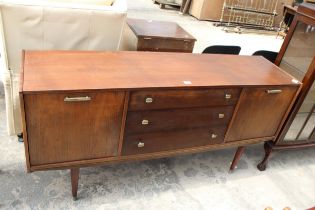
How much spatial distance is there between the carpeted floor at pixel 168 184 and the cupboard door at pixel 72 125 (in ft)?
1.27

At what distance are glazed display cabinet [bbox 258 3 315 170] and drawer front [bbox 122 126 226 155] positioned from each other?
1.92 feet

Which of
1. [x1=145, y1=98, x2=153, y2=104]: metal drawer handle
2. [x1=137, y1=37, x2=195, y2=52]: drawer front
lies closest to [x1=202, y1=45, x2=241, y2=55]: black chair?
[x1=137, y1=37, x2=195, y2=52]: drawer front

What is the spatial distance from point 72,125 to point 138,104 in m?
0.32

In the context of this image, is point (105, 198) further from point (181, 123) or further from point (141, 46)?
point (141, 46)

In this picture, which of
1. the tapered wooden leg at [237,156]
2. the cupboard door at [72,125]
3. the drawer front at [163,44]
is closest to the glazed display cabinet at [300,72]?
the tapered wooden leg at [237,156]

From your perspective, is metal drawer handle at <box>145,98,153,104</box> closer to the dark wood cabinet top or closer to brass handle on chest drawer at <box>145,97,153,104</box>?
brass handle on chest drawer at <box>145,97,153,104</box>

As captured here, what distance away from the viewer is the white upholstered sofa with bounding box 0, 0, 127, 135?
1.57 m

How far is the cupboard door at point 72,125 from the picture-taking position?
1199 millimetres

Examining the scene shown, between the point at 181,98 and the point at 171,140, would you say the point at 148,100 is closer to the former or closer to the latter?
the point at 181,98

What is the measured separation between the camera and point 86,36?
1774mm

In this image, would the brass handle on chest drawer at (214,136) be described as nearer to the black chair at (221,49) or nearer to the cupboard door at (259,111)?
the cupboard door at (259,111)

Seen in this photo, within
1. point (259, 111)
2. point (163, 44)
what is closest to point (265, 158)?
point (259, 111)

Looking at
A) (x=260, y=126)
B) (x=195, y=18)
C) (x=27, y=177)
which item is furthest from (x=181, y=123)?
(x=195, y=18)

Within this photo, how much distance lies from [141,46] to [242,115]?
1007 millimetres
